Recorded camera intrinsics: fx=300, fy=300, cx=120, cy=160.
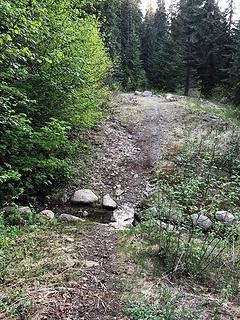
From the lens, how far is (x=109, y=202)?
8.06m

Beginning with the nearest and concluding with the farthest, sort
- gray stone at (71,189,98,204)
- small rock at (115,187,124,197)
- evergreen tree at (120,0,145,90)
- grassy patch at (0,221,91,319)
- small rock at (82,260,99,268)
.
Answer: grassy patch at (0,221,91,319), small rock at (82,260,99,268), gray stone at (71,189,98,204), small rock at (115,187,124,197), evergreen tree at (120,0,145,90)

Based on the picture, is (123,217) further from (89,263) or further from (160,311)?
(160,311)

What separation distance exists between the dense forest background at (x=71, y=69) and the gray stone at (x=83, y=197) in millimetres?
666

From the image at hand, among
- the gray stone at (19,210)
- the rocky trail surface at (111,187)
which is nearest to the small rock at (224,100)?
the rocky trail surface at (111,187)

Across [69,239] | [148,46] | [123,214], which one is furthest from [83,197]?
[148,46]

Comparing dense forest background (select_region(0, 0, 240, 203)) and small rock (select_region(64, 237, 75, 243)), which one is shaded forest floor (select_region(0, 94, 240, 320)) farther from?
dense forest background (select_region(0, 0, 240, 203))

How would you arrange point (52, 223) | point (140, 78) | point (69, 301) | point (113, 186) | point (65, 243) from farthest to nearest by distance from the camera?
point (140, 78) < point (113, 186) < point (52, 223) < point (65, 243) < point (69, 301)

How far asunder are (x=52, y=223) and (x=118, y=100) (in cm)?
1331

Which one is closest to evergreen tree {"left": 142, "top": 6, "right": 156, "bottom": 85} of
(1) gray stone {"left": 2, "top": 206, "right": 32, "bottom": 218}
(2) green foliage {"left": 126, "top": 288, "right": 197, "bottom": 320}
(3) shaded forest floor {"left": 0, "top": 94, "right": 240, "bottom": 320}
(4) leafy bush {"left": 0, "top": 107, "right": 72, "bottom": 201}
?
(4) leafy bush {"left": 0, "top": 107, "right": 72, "bottom": 201}

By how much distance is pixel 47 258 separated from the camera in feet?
13.7

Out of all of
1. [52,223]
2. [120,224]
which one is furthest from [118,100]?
[52,223]

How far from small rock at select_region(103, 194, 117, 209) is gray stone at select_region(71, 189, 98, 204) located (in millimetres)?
254

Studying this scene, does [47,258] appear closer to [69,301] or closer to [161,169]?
[69,301]

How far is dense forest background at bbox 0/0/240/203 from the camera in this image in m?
5.74
